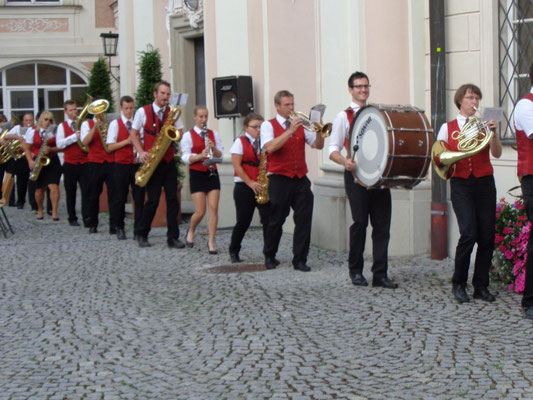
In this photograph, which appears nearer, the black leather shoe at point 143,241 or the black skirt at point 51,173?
the black leather shoe at point 143,241

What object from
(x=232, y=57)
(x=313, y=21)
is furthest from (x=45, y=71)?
(x=313, y=21)

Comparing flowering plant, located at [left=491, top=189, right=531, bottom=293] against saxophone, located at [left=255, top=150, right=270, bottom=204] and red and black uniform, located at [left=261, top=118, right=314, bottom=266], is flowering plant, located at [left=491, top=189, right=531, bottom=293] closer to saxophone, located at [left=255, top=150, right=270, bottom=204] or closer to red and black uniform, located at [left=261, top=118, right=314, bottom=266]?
red and black uniform, located at [left=261, top=118, right=314, bottom=266]

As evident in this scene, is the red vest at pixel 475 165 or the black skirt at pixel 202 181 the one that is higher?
the red vest at pixel 475 165

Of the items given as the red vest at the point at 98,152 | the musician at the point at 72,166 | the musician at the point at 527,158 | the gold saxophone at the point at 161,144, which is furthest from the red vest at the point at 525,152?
the musician at the point at 72,166

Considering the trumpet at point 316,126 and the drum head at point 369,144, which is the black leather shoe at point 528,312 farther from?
the trumpet at point 316,126

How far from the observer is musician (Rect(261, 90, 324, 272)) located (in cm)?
890

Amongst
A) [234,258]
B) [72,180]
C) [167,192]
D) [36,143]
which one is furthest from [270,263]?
[36,143]

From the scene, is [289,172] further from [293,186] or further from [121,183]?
[121,183]

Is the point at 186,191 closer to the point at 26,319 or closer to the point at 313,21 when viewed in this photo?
the point at 313,21

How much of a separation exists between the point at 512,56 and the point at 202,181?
11.6ft

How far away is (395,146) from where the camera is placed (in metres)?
7.39

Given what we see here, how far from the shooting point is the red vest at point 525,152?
21.4 ft

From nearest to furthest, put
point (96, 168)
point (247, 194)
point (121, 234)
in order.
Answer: point (247, 194) → point (121, 234) → point (96, 168)

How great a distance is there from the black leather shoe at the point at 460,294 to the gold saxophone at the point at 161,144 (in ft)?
14.7
